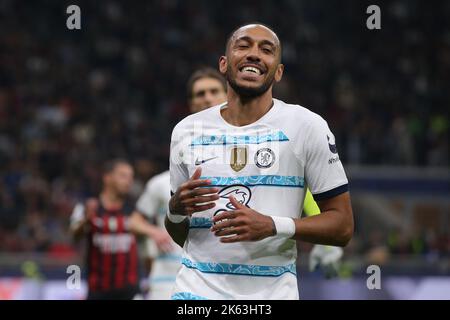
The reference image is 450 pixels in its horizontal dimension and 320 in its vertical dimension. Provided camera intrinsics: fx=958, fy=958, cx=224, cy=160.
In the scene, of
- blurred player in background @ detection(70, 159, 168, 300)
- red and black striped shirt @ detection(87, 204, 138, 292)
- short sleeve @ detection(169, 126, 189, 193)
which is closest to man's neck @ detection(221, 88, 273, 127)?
short sleeve @ detection(169, 126, 189, 193)

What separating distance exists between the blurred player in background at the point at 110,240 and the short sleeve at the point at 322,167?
4.79m

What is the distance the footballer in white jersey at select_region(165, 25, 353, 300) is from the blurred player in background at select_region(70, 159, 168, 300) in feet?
15.1

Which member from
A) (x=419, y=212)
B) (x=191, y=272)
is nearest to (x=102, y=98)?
(x=419, y=212)

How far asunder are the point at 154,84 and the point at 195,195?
1483 cm

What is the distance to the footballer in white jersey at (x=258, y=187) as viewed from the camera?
420cm

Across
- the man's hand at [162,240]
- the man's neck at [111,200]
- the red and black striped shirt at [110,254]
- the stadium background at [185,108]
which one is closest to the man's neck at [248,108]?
the man's hand at [162,240]

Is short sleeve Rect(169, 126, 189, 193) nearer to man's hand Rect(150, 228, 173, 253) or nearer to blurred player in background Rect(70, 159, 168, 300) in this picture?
man's hand Rect(150, 228, 173, 253)

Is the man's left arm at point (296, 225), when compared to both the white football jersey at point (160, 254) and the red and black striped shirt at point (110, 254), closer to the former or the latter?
the white football jersey at point (160, 254)

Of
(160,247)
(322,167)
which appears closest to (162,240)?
(160,247)

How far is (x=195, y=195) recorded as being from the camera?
4.09 m

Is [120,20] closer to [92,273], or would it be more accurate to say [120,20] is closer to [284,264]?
[92,273]

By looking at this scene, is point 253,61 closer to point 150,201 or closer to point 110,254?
point 150,201

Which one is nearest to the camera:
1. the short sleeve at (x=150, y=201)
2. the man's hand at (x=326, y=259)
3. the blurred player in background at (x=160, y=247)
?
the man's hand at (x=326, y=259)
